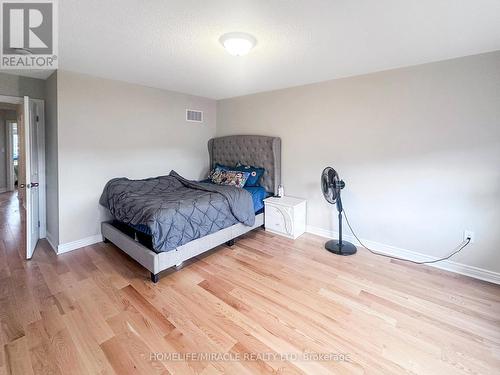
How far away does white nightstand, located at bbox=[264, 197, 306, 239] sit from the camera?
3.34 m

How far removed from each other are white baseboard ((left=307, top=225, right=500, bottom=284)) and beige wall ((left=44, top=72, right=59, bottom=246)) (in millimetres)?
3513

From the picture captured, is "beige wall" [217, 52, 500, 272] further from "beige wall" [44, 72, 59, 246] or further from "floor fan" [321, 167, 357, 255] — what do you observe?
"beige wall" [44, 72, 59, 246]

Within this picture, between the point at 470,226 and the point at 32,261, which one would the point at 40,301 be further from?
the point at 470,226

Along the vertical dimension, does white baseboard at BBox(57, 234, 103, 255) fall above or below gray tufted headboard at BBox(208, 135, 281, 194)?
below

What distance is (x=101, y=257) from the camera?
2801 millimetres

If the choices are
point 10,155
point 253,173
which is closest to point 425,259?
point 253,173

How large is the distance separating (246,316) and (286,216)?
5.60 ft

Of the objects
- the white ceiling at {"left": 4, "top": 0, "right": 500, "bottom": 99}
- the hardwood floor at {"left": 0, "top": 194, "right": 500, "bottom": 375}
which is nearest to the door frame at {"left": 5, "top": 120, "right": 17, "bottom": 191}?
the hardwood floor at {"left": 0, "top": 194, "right": 500, "bottom": 375}

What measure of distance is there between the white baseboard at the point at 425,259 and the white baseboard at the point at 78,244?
312cm

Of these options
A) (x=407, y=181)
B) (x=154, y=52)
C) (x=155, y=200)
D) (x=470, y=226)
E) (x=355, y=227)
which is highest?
(x=154, y=52)

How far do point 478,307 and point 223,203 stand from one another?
253cm

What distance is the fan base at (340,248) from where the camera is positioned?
9.63 ft

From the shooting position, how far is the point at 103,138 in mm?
3125

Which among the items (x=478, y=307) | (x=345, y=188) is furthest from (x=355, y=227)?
(x=478, y=307)
